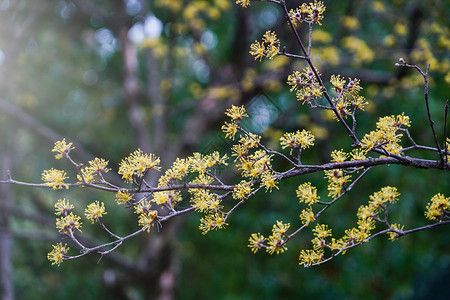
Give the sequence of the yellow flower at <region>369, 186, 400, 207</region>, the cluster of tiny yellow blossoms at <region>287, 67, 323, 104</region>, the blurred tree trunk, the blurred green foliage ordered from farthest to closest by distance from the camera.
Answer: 1. the blurred green foliage
2. the blurred tree trunk
3. the yellow flower at <region>369, 186, 400, 207</region>
4. the cluster of tiny yellow blossoms at <region>287, 67, 323, 104</region>

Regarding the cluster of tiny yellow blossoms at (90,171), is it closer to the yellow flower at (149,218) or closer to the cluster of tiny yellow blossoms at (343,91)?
the yellow flower at (149,218)

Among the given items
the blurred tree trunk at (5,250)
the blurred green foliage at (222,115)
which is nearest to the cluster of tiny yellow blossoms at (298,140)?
the blurred green foliage at (222,115)

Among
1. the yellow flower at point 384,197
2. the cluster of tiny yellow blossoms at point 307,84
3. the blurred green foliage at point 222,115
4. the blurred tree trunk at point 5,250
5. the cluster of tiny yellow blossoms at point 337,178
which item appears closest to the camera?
the cluster of tiny yellow blossoms at point 307,84

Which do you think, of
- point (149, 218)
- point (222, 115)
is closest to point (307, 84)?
point (149, 218)

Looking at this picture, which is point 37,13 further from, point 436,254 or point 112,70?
point 436,254

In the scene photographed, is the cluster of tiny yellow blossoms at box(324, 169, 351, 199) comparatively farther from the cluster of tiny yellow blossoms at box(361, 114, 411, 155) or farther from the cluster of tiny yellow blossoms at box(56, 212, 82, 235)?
the cluster of tiny yellow blossoms at box(56, 212, 82, 235)

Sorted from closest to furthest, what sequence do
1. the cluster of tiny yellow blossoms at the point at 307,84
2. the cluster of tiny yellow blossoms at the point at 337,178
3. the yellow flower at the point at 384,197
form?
the cluster of tiny yellow blossoms at the point at 307,84 < the cluster of tiny yellow blossoms at the point at 337,178 < the yellow flower at the point at 384,197

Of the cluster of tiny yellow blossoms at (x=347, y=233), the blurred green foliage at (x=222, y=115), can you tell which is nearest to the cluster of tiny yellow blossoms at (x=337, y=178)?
the cluster of tiny yellow blossoms at (x=347, y=233)

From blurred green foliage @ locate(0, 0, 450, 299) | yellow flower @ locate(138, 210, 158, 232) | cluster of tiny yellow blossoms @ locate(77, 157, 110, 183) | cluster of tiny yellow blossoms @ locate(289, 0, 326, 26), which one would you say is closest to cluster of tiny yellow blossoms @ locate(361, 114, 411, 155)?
cluster of tiny yellow blossoms @ locate(289, 0, 326, 26)

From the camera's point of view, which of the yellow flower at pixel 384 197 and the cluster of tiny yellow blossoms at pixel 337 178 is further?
the yellow flower at pixel 384 197

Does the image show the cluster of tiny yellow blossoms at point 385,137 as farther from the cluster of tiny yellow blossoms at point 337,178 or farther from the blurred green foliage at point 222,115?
the blurred green foliage at point 222,115

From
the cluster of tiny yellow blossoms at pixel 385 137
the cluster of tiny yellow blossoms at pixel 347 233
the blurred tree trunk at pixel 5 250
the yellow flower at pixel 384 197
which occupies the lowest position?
the cluster of tiny yellow blossoms at pixel 347 233

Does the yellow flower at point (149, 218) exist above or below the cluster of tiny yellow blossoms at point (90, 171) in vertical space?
below

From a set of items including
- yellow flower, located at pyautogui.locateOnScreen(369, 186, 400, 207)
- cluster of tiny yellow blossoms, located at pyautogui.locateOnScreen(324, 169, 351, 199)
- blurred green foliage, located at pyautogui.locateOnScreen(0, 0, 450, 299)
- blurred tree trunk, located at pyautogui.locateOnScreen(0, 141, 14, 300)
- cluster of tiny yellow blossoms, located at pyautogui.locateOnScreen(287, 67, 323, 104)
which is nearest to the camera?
cluster of tiny yellow blossoms, located at pyautogui.locateOnScreen(287, 67, 323, 104)
